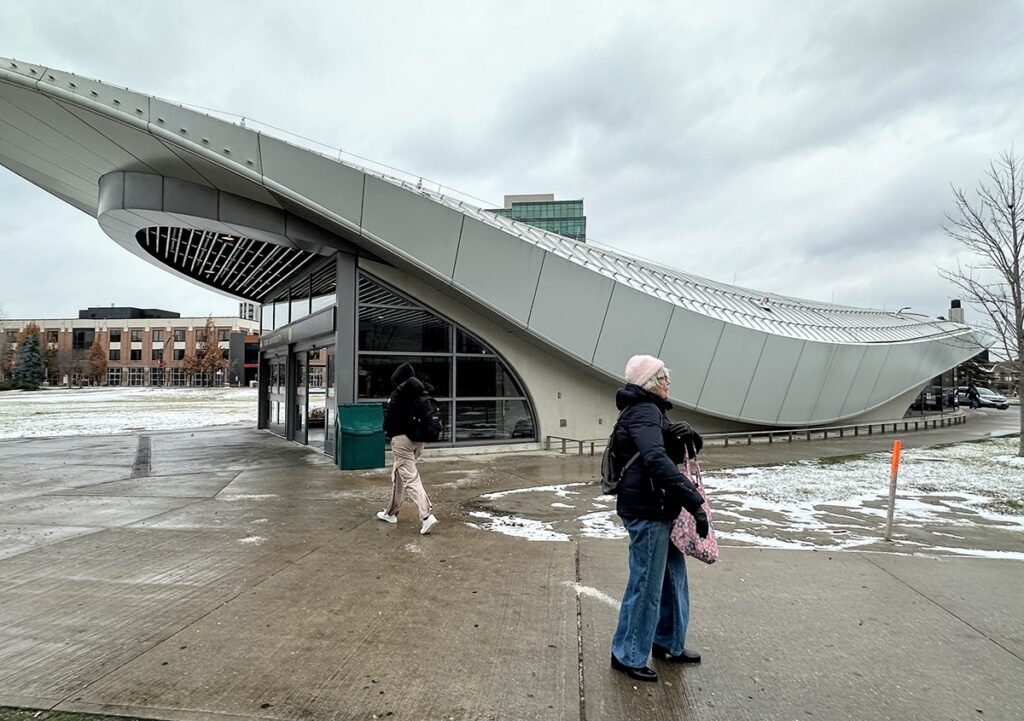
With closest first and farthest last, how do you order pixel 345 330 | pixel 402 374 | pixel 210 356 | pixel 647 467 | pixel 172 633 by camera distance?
1. pixel 647 467
2. pixel 172 633
3. pixel 402 374
4. pixel 345 330
5. pixel 210 356

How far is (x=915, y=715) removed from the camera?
3.04 m

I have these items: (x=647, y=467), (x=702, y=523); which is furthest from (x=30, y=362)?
(x=702, y=523)

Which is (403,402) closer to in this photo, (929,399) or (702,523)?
(702,523)

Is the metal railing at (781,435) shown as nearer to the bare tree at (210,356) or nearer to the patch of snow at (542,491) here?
the patch of snow at (542,491)

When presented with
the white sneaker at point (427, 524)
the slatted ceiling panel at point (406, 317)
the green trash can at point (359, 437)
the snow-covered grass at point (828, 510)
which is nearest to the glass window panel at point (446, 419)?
the slatted ceiling panel at point (406, 317)

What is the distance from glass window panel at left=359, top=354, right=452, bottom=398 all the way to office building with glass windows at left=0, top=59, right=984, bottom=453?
0.04 metres

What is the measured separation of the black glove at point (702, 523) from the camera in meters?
3.25

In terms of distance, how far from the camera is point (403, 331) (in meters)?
13.4

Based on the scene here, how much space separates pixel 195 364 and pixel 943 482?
86.3 meters

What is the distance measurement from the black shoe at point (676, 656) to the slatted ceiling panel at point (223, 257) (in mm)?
12530

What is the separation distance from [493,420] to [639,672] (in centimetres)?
1137

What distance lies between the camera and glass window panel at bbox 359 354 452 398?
1285 cm

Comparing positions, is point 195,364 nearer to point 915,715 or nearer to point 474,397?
point 474,397

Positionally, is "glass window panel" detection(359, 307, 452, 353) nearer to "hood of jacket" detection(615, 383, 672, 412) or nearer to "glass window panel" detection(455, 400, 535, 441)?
"glass window panel" detection(455, 400, 535, 441)
